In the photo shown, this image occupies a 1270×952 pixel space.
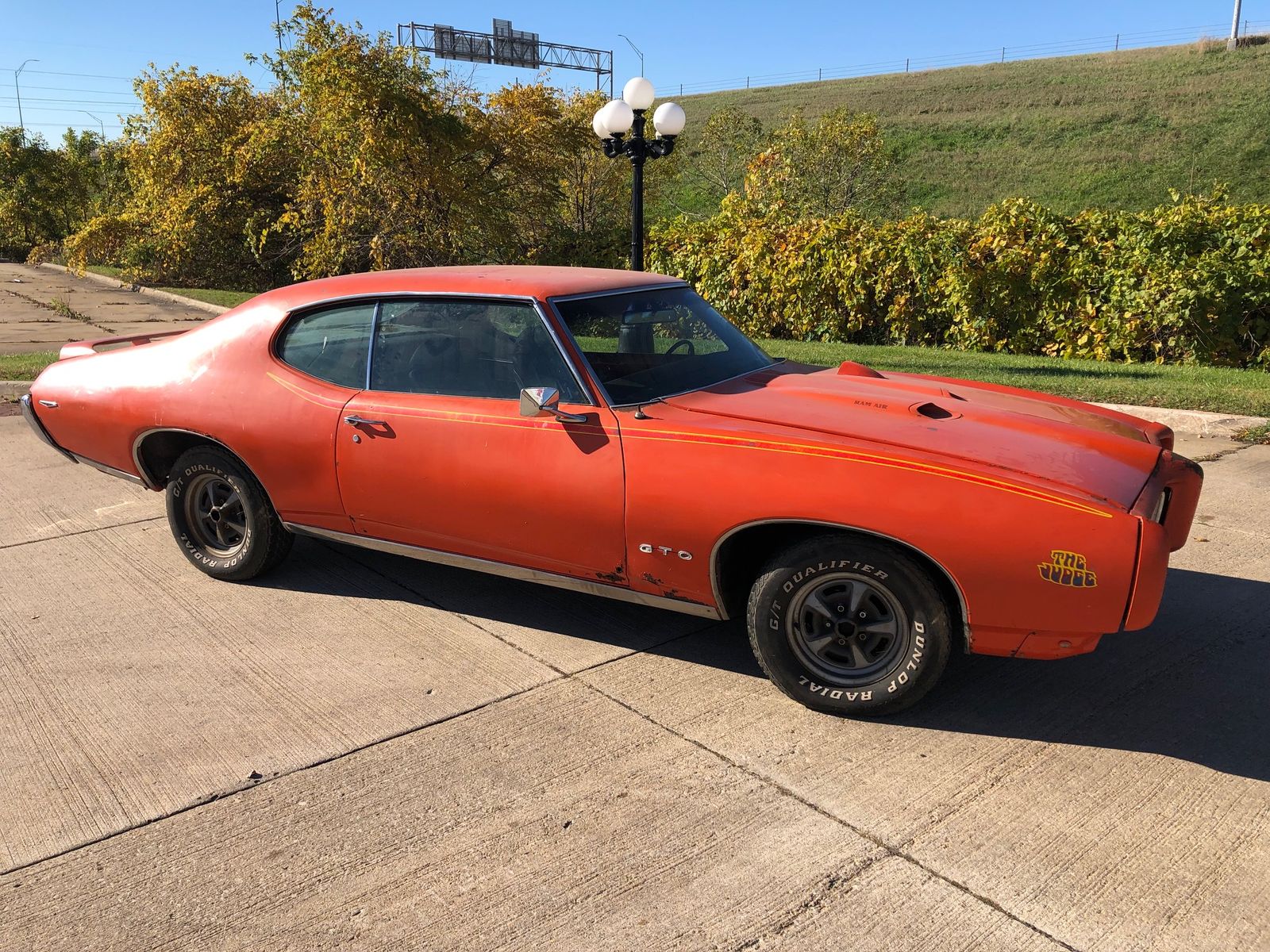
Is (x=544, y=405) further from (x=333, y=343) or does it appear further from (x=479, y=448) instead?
(x=333, y=343)

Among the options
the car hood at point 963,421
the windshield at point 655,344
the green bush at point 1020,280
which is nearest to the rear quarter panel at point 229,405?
the windshield at point 655,344

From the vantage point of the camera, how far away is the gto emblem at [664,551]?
347 centimetres

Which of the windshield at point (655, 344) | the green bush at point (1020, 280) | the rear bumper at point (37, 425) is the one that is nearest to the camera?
the windshield at point (655, 344)

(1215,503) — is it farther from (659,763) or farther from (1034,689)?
(659,763)

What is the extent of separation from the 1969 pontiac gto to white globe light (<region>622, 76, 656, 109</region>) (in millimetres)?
7163

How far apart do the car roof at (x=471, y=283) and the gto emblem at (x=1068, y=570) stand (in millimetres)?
2107

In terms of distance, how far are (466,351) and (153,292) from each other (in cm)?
1888

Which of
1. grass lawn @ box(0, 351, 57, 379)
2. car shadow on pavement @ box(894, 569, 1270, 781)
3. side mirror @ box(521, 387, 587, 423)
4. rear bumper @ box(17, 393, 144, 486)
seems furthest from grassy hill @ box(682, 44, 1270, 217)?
rear bumper @ box(17, 393, 144, 486)

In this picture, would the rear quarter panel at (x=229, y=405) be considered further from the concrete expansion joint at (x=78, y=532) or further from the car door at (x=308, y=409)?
the concrete expansion joint at (x=78, y=532)

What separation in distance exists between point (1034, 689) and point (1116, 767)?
0.58 meters

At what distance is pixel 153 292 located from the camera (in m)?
20.2

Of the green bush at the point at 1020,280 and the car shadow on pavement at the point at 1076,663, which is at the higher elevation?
the green bush at the point at 1020,280

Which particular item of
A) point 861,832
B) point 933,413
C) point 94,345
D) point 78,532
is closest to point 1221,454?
point 933,413

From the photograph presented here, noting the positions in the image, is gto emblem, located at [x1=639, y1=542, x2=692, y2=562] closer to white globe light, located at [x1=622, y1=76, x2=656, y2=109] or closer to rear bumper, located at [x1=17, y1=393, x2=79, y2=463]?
rear bumper, located at [x1=17, y1=393, x2=79, y2=463]
